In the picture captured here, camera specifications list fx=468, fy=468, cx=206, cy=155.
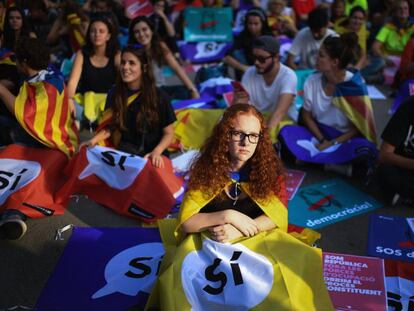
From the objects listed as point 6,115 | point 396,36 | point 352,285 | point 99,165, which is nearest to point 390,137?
point 352,285

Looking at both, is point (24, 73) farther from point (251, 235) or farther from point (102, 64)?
point (251, 235)

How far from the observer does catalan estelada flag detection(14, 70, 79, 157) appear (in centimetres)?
367

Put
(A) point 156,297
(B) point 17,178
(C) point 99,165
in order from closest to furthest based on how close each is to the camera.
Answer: (A) point 156,297
(B) point 17,178
(C) point 99,165

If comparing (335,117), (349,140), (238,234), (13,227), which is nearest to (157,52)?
(335,117)

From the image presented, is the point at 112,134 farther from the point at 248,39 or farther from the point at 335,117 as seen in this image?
the point at 248,39

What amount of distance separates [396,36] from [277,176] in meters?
5.79

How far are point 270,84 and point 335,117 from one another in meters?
0.75

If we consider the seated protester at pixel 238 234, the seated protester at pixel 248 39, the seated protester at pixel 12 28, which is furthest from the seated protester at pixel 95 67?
the seated protester at pixel 238 234

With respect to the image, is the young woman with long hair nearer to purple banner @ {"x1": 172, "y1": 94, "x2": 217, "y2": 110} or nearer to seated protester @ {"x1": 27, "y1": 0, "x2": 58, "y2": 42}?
purple banner @ {"x1": 172, "y1": 94, "x2": 217, "y2": 110}

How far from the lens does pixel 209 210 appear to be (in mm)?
2650

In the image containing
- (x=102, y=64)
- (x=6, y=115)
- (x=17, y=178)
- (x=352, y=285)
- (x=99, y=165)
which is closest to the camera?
(x=352, y=285)

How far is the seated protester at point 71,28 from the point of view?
21.0 ft

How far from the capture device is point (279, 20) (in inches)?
312

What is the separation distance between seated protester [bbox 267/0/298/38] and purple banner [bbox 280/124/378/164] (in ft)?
11.1
